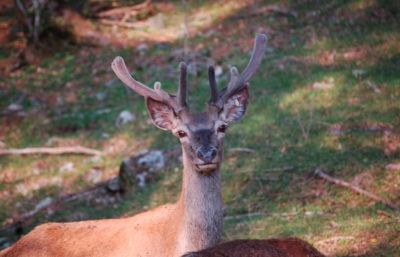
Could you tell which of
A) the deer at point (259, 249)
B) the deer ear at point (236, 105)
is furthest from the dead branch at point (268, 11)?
the deer at point (259, 249)

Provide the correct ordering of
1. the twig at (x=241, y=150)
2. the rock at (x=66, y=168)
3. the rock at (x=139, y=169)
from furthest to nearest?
the rock at (x=66, y=168), the rock at (x=139, y=169), the twig at (x=241, y=150)

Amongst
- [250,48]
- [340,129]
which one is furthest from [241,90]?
[250,48]

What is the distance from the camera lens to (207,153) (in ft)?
Answer: 15.2

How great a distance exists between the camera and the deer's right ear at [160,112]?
5102 mm

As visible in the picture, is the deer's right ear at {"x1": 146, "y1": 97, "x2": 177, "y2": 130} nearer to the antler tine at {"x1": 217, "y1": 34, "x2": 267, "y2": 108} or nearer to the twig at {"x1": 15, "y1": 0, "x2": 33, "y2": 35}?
the antler tine at {"x1": 217, "y1": 34, "x2": 267, "y2": 108}

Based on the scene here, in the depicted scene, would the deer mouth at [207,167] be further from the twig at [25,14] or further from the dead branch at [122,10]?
the dead branch at [122,10]

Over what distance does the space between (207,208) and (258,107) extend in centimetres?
513

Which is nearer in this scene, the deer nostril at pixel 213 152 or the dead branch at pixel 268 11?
the deer nostril at pixel 213 152

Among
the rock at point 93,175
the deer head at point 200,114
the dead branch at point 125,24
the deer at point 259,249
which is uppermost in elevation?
the dead branch at point 125,24

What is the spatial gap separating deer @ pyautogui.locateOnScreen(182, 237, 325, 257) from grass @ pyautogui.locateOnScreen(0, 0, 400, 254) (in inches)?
77.0

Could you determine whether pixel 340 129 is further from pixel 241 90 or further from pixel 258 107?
pixel 241 90

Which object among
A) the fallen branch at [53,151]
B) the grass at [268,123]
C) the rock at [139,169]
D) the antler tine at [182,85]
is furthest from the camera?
the fallen branch at [53,151]

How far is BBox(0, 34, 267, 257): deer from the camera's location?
4.67m

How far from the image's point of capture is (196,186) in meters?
4.76
